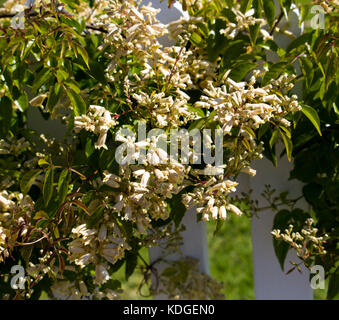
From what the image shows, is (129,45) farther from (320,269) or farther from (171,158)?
(320,269)

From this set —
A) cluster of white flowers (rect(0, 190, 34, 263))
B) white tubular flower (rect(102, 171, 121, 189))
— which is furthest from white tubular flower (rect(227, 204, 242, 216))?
Result: cluster of white flowers (rect(0, 190, 34, 263))

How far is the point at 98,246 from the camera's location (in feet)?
3.27

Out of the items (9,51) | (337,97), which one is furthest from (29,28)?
(337,97)

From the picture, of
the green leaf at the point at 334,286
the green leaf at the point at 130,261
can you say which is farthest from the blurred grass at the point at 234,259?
the green leaf at the point at 334,286

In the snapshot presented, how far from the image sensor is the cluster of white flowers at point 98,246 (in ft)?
3.21

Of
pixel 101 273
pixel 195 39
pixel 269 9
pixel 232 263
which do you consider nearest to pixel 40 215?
pixel 101 273

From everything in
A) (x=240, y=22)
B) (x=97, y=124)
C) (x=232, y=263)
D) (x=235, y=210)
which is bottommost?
(x=235, y=210)

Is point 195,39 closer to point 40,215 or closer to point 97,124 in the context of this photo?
point 97,124

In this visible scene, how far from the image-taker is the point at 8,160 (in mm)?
1224

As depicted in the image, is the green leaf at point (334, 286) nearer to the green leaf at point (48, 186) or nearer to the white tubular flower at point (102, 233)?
the white tubular flower at point (102, 233)

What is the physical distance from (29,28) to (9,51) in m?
0.07

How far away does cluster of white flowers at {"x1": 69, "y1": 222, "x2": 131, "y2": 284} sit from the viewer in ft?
3.21

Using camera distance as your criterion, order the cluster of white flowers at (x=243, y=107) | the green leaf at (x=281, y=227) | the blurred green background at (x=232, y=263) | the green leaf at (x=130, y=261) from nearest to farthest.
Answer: the cluster of white flowers at (x=243, y=107) < the green leaf at (x=281, y=227) < the green leaf at (x=130, y=261) < the blurred green background at (x=232, y=263)

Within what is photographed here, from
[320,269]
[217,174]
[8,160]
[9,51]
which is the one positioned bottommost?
[320,269]
